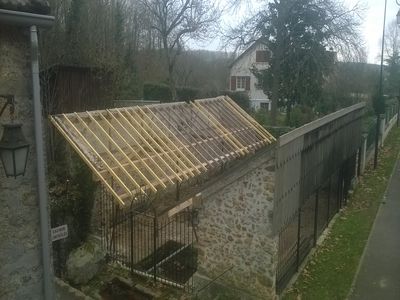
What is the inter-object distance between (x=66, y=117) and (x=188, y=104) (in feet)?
13.5

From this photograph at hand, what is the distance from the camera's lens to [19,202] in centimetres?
522

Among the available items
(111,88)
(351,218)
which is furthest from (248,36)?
(351,218)

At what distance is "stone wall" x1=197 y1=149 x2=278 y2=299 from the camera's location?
8.80 m

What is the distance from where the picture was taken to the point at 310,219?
1242 cm

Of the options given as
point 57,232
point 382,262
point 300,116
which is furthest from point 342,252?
point 300,116

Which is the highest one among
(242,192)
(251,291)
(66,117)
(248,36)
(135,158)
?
(248,36)

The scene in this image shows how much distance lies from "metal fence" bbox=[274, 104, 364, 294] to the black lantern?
5.12 meters

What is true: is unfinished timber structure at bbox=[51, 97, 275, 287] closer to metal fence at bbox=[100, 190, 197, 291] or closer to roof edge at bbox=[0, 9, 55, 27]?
metal fence at bbox=[100, 190, 197, 291]

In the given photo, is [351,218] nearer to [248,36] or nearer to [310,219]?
[310,219]

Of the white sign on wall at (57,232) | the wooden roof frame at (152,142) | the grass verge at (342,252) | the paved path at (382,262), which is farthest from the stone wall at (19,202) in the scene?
the paved path at (382,262)

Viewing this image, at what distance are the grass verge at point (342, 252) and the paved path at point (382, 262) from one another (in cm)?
20

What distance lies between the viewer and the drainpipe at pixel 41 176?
16.8ft

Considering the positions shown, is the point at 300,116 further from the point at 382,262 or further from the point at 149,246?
the point at 149,246

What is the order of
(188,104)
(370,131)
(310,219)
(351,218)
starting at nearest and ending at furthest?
(188,104)
(310,219)
(351,218)
(370,131)
